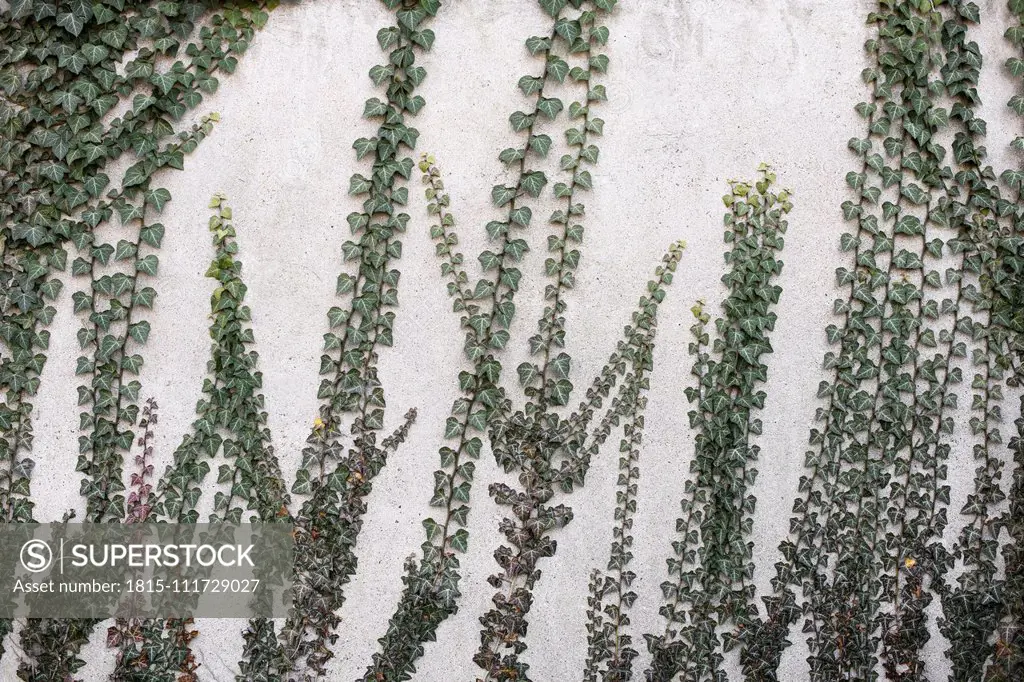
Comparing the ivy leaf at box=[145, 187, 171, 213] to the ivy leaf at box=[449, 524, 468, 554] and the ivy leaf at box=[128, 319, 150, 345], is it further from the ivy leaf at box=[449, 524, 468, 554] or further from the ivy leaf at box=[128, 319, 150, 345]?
the ivy leaf at box=[449, 524, 468, 554]

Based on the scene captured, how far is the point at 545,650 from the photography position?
3398 millimetres

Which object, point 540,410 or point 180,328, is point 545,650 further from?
point 180,328

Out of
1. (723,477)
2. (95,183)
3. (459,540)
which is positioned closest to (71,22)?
(95,183)

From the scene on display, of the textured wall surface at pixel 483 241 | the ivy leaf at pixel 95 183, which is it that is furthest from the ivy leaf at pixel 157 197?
the ivy leaf at pixel 95 183

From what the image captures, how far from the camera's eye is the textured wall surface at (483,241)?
3.36 metres

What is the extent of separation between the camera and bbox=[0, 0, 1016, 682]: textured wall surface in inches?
132

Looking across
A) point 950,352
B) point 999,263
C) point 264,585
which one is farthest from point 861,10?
point 264,585

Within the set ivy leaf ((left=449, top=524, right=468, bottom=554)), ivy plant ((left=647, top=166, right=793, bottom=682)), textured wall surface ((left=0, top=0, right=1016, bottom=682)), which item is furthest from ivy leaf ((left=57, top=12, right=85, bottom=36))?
ivy plant ((left=647, top=166, right=793, bottom=682))

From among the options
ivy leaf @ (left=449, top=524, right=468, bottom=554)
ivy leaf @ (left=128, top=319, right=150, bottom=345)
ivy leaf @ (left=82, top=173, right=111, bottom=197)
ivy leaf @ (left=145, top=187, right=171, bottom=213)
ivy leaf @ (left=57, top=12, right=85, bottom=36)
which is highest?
ivy leaf @ (left=57, top=12, right=85, bottom=36)

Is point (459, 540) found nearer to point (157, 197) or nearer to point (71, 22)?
point (157, 197)

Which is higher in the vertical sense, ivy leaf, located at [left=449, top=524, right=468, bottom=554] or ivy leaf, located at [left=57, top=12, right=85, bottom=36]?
ivy leaf, located at [left=57, top=12, right=85, bottom=36]

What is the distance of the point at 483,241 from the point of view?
3.44 meters

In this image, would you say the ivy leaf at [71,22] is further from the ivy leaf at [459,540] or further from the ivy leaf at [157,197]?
the ivy leaf at [459,540]

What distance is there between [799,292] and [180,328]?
2.43 m
